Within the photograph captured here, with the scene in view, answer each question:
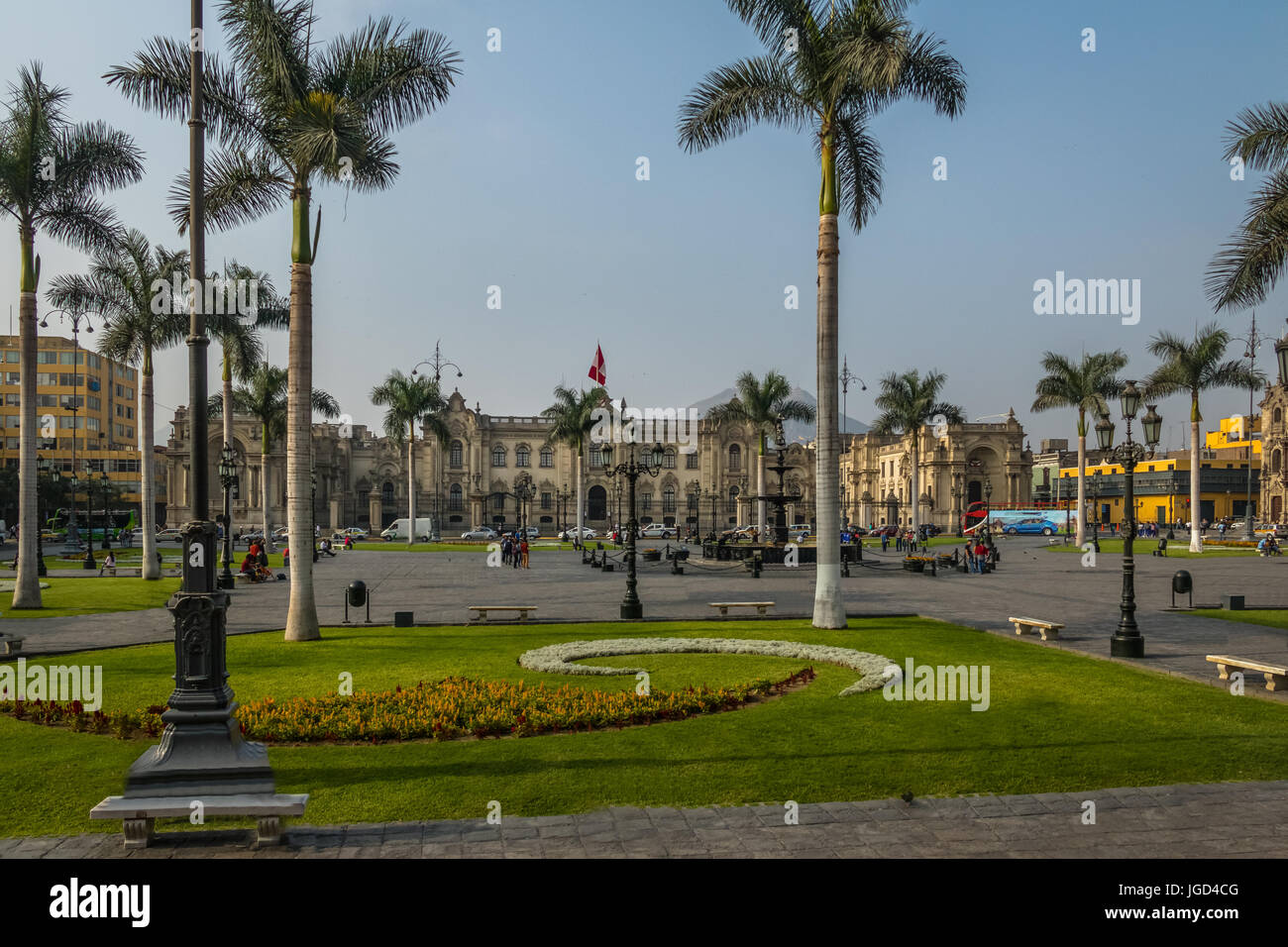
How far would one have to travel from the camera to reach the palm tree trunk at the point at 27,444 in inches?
783

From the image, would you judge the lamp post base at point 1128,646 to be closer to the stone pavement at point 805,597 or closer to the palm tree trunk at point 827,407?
the stone pavement at point 805,597

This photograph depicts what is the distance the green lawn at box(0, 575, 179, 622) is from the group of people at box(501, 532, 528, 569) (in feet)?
43.5

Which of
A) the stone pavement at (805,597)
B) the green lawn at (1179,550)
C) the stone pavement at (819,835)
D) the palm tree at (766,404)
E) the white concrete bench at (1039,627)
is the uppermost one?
the palm tree at (766,404)

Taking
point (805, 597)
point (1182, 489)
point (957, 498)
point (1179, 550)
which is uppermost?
point (1182, 489)

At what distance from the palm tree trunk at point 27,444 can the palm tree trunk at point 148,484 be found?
24.5ft

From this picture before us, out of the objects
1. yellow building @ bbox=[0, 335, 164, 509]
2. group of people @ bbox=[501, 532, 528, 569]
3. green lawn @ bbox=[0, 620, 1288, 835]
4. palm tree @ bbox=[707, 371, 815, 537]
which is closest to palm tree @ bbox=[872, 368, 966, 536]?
palm tree @ bbox=[707, 371, 815, 537]

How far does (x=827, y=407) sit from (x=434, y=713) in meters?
9.64

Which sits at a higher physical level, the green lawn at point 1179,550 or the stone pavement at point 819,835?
the stone pavement at point 819,835

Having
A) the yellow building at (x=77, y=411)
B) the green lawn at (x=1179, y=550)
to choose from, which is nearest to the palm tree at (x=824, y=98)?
the green lawn at (x=1179, y=550)

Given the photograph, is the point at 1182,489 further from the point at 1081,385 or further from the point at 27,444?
the point at 27,444

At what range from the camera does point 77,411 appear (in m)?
87.8

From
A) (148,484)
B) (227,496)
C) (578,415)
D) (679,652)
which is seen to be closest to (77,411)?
(578,415)

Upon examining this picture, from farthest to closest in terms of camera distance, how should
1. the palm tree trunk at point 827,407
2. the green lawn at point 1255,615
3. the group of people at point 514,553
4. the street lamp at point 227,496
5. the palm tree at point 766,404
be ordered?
1. the palm tree at point 766,404
2. the group of people at point 514,553
3. the street lamp at point 227,496
4. the green lawn at point 1255,615
5. the palm tree trunk at point 827,407
